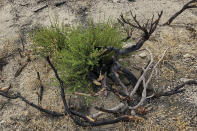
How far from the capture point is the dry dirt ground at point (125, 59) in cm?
237

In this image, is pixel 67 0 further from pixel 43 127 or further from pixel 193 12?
pixel 43 127

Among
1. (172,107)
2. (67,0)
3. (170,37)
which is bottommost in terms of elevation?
(172,107)

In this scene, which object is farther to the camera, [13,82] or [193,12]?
A: [193,12]

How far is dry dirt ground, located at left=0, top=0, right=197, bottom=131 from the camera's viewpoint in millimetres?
2371

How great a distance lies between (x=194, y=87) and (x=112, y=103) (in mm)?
954

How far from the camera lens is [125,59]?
116 inches

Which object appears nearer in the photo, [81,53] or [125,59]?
[81,53]

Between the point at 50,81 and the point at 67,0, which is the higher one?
the point at 67,0

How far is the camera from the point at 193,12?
11.6 ft

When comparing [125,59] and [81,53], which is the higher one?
[81,53]

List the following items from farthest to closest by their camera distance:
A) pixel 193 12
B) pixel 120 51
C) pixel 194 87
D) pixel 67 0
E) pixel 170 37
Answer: pixel 67 0 → pixel 193 12 → pixel 170 37 → pixel 194 87 → pixel 120 51

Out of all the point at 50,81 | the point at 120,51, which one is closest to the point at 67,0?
the point at 50,81

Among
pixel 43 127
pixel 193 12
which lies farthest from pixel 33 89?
pixel 193 12

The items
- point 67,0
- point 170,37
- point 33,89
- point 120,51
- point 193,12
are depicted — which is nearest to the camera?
point 120,51
